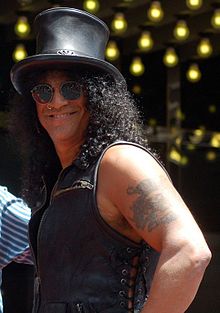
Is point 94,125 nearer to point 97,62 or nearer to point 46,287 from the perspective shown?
point 97,62

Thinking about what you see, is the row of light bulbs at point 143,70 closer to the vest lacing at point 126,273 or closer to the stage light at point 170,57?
the stage light at point 170,57

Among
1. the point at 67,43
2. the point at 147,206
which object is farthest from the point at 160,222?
the point at 67,43

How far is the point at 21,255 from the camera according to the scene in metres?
3.37

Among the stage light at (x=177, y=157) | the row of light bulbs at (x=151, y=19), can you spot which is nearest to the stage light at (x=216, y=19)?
the row of light bulbs at (x=151, y=19)

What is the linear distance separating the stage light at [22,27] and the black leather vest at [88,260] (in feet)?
19.4

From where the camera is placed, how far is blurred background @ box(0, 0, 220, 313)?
269 inches

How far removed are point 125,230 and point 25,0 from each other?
18.8 ft

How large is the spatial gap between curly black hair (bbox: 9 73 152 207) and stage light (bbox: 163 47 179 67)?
690cm

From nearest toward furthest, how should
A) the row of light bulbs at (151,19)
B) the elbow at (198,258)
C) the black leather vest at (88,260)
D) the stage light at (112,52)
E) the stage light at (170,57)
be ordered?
the elbow at (198,258) → the black leather vest at (88,260) → the row of light bulbs at (151,19) → the stage light at (112,52) → the stage light at (170,57)

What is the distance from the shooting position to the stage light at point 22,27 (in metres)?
8.12

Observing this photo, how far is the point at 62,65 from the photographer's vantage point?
2395 millimetres

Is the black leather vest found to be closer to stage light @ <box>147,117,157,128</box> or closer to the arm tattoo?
the arm tattoo

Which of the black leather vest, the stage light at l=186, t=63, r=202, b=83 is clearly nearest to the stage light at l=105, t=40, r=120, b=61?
the stage light at l=186, t=63, r=202, b=83

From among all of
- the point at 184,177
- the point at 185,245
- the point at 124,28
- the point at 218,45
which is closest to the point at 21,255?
the point at 185,245
